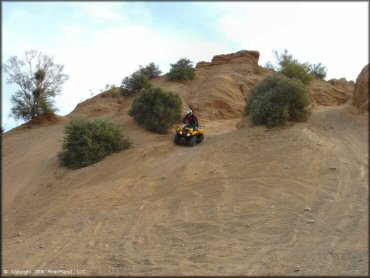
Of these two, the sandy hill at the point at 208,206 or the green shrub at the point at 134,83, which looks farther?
the green shrub at the point at 134,83

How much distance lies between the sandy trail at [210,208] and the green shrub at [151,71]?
1163 cm

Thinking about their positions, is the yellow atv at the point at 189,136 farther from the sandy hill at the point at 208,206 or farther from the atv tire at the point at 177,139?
the sandy hill at the point at 208,206

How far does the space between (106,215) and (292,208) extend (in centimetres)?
405

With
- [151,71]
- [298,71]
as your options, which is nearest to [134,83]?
[151,71]

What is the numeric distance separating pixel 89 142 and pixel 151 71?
41.5ft

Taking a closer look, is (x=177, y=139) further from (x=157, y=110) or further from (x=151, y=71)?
(x=151, y=71)

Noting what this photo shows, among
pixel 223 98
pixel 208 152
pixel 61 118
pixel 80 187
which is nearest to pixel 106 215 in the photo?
pixel 80 187

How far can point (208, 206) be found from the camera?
9.53 m

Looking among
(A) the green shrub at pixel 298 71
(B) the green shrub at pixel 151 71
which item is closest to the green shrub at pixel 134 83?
(B) the green shrub at pixel 151 71

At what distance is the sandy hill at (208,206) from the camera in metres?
6.48

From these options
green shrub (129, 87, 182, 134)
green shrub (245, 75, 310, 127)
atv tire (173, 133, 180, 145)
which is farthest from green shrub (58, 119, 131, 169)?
green shrub (245, 75, 310, 127)

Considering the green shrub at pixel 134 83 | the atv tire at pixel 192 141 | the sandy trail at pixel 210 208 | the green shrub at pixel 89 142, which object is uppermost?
the green shrub at pixel 134 83

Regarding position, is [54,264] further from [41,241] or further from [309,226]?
[309,226]

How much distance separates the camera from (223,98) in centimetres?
2177
